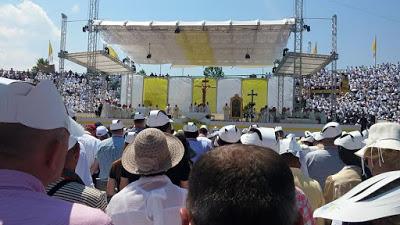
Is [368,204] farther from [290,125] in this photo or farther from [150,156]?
[290,125]

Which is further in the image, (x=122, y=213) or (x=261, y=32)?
(x=261, y=32)

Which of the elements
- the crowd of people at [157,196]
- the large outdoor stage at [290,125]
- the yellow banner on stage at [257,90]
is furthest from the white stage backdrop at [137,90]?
the crowd of people at [157,196]

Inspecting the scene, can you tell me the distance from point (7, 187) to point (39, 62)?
7120 centimetres

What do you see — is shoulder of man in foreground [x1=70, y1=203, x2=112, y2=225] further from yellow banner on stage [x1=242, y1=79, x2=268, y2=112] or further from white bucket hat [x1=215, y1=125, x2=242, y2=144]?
yellow banner on stage [x1=242, y1=79, x2=268, y2=112]

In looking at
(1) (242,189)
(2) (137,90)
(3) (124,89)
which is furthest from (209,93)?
(1) (242,189)

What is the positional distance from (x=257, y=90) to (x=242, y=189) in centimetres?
3311

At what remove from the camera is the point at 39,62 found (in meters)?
69.1

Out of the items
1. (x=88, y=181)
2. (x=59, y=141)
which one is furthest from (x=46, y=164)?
(x=88, y=181)

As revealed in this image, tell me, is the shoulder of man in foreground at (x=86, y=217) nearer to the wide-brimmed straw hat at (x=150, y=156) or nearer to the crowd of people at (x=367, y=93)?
the wide-brimmed straw hat at (x=150, y=156)

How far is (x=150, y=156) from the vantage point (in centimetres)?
326

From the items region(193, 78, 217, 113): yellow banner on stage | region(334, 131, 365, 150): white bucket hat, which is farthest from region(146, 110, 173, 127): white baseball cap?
region(193, 78, 217, 113): yellow banner on stage

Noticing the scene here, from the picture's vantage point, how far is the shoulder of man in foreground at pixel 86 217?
1530 millimetres

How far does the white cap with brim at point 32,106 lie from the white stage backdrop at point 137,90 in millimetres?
33494

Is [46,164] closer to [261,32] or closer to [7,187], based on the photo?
[7,187]
